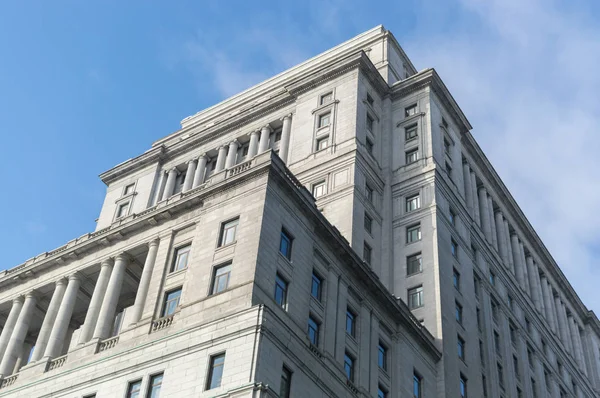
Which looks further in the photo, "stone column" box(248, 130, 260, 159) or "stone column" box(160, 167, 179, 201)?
"stone column" box(160, 167, 179, 201)

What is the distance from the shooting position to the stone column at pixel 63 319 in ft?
184

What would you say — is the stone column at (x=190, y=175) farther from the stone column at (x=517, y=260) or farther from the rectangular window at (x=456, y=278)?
the stone column at (x=517, y=260)

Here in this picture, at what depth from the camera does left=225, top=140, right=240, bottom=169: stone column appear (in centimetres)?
8907

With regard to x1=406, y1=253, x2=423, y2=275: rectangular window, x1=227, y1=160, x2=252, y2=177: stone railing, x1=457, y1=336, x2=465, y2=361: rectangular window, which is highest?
x1=406, y1=253, x2=423, y2=275: rectangular window

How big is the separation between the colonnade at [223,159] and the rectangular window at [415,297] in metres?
22.8

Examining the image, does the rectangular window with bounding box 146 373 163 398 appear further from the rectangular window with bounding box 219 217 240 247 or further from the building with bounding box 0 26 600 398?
the rectangular window with bounding box 219 217 240 247

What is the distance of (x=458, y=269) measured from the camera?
7456cm

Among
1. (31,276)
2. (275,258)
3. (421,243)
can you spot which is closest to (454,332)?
(421,243)

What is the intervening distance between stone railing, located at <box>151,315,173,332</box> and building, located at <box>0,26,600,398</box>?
Result: 0.08 metres

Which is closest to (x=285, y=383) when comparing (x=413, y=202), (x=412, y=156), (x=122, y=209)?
(x=413, y=202)

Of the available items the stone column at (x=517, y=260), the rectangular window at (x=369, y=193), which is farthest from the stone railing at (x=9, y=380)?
the stone column at (x=517, y=260)

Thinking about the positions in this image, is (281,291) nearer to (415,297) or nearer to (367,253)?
(415,297)

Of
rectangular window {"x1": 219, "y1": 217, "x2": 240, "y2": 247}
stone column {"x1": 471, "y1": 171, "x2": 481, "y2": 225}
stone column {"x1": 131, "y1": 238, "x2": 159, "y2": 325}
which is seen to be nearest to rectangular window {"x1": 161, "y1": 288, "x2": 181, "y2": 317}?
stone column {"x1": 131, "y1": 238, "x2": 159, "y2": 325}

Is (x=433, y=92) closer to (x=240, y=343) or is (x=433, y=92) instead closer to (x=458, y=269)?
(x=458, y=269)
